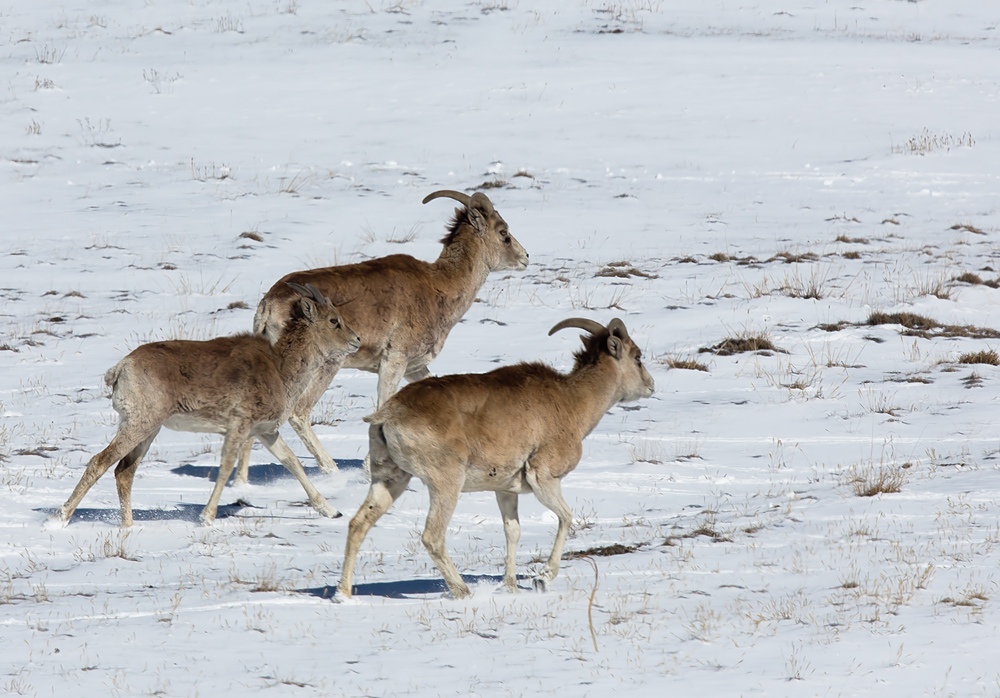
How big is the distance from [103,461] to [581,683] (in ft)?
15.8

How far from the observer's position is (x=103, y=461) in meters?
9.22

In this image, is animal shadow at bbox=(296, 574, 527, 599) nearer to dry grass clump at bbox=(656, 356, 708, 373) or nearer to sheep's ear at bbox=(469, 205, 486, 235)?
sheep's ear at bbox=(469, 205, 486, 235)

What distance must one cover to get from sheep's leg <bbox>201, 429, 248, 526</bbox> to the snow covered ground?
23cm

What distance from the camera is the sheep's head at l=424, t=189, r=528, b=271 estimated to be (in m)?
13.0

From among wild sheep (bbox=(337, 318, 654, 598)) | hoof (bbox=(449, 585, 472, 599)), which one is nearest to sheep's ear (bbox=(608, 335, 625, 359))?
wild sheep (bbox=(337, 318, 654, 598))

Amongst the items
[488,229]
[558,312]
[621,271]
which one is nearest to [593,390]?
[488,229]

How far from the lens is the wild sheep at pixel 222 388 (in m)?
9.25

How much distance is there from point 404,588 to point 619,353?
264cm

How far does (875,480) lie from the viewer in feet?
33.3

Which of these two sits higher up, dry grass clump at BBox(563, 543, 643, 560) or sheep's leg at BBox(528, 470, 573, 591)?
sheep's leg at BBox(528, 470, 573, 591)

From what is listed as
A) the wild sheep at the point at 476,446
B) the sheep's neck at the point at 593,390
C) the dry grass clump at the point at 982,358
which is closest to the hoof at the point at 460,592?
the wild sheep at the point at 476,446

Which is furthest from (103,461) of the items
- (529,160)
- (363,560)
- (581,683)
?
(529,160)

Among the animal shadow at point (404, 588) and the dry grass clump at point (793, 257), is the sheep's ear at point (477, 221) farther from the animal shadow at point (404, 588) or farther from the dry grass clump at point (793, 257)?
the dry grass clump at point (793, 257)

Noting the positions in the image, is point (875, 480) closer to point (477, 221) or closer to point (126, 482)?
point (477, 221)
